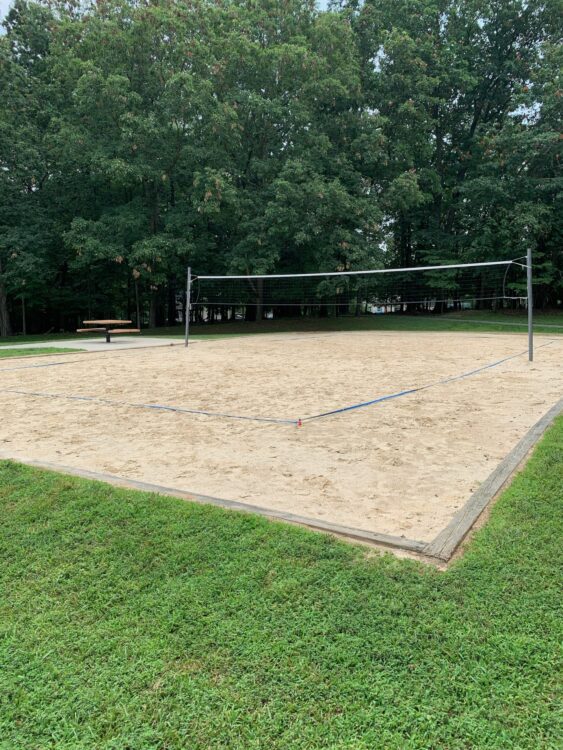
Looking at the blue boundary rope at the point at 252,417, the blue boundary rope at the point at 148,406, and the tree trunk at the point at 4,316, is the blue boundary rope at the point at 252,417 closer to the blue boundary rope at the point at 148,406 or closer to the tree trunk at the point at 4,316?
the blue boundary rope at the point at 148,406

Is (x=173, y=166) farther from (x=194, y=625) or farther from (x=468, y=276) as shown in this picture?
(x=194, y=625)

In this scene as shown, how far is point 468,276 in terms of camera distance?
2561cm

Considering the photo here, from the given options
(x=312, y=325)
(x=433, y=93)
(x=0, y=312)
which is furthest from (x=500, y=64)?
(x=0, y=312)

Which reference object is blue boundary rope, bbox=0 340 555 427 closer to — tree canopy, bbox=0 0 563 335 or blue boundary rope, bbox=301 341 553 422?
blue boundary rope, bbox=301 341 553 422

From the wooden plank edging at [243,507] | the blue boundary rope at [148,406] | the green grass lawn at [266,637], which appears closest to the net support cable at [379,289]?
the blue boundary rope at [148,406]

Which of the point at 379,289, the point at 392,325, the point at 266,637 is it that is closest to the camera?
the point at 266,637

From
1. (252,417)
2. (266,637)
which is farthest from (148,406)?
(266,637)

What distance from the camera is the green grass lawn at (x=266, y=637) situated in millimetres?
1496

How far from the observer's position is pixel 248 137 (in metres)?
21.4

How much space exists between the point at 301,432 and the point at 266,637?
2749mm

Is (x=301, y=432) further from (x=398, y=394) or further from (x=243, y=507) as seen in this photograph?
(x=398, y=394)

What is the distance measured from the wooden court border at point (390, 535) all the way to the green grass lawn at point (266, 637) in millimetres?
105

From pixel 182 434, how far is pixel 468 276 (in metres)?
24.2

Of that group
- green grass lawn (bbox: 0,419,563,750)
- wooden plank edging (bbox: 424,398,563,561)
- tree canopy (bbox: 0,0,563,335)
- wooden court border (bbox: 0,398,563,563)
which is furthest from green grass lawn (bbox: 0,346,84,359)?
wooden plank edging (bbox: 424,398,563,561)
